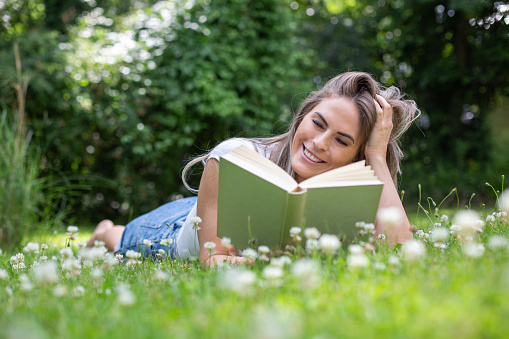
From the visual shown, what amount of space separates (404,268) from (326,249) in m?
0.26

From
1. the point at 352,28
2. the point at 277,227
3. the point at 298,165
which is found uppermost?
the point at 352,28

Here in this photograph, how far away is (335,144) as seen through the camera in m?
2.46

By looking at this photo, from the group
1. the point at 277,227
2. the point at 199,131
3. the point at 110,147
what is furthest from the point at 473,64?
the point at 277,227

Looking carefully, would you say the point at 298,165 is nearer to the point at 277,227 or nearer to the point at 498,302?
the point at 277,227

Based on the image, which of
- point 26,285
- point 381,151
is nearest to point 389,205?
point 381,151

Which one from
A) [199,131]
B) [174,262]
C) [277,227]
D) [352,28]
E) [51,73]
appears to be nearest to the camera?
[277,227]

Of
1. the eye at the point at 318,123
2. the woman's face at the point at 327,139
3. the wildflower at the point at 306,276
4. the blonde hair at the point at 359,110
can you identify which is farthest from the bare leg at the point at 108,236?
the wildflower at the point at 306,276

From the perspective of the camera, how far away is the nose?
2408 millimetres

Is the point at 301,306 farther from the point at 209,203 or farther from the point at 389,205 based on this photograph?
the point at 389,205

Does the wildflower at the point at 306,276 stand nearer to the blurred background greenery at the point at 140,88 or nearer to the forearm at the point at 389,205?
the forearm at the point at 389,205

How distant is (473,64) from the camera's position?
33.1 feet

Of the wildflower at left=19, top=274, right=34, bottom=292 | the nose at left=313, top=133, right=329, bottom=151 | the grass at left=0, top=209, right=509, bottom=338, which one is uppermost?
the nose at left=313, top=133, right=329, bottom=151

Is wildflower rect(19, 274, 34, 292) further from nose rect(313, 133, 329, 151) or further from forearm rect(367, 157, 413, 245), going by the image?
forearm rect(367, 157, 413, 245)

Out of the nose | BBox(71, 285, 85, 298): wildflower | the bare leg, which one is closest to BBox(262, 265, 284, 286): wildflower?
BBox(71, 285, 85, 298): wildflower
